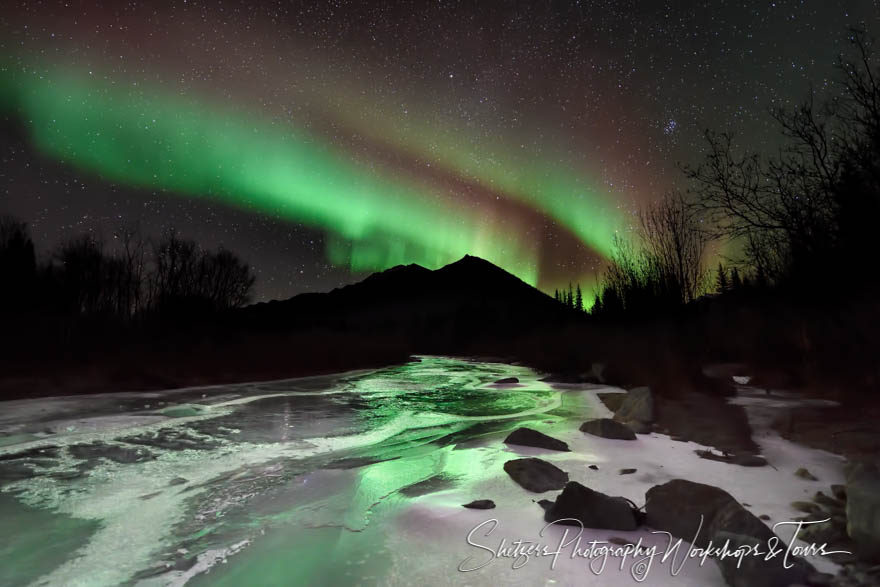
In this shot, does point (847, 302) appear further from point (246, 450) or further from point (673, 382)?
point (246, 450)

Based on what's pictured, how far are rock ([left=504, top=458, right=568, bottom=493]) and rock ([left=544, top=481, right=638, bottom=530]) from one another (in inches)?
28.5

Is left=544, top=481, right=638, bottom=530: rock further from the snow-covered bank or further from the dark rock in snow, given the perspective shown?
the dark rock in snow

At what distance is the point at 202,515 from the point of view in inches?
170

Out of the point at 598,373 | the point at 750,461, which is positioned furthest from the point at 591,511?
the point at 598,373

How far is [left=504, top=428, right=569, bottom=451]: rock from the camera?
248 inches

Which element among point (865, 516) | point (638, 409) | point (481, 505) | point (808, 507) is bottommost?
point (481, 505)

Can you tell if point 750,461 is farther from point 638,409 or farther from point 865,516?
point 638,409

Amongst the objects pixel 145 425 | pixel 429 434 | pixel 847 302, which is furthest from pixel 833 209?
pixel 145 425

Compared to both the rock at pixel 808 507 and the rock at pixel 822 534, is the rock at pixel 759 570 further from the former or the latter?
the rock at pixel 808 507

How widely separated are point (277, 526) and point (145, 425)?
21.2ft

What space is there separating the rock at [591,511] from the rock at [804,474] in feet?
7.83

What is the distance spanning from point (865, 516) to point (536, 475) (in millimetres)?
2545

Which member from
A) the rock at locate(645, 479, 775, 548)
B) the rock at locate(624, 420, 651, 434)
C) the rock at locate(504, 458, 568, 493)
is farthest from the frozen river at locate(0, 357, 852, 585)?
the rock at locate(624, 420, 651, 434)

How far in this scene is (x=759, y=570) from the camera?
2.69m
